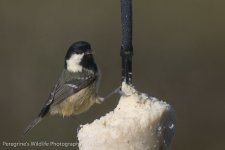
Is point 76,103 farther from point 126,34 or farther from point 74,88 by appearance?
point 126,34

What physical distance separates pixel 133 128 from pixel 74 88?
794 mm

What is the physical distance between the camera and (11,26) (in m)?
6.89

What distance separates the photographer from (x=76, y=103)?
3590mm

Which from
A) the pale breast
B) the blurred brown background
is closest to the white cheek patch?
the pale breast

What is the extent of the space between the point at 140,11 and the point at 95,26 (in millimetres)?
511

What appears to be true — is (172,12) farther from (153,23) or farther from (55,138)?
(55,138)

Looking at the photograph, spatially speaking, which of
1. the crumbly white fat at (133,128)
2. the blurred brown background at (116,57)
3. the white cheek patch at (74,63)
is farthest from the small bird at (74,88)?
the blurred brown background at (116,57)

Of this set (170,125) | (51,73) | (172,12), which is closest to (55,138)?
(51,73)

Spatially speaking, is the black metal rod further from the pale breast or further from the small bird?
the pale breast

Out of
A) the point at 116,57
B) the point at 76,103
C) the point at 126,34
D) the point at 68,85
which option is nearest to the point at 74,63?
the point at 68,85

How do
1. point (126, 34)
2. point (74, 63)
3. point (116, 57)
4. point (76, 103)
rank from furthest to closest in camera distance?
point (116, 57), point (76, 103), point (74, 63), point (126, 34)

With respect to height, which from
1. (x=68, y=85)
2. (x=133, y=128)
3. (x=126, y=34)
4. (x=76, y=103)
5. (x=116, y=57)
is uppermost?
(x=126, y=34)

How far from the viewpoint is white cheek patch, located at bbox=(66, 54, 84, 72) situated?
3363mm

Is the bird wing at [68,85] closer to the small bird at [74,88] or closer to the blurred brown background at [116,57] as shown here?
the small bird at [74,88]
